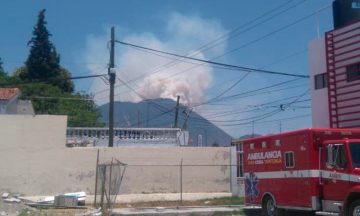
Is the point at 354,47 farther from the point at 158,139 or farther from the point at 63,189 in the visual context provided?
the point at 63,189

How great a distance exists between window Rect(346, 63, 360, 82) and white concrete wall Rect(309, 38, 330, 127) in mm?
1782

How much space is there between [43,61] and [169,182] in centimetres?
3700

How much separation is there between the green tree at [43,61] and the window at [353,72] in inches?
1563

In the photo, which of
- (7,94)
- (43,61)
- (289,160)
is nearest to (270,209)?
(289,160)

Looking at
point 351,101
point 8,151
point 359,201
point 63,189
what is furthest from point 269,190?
point 8,151

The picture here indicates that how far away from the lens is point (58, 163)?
944 inches

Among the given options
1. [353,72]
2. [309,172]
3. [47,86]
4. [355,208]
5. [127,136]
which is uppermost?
[47,86]

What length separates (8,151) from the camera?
23.5m

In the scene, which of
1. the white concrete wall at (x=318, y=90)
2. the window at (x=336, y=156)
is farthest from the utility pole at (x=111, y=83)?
Answer: the window at (x=336, y=156)

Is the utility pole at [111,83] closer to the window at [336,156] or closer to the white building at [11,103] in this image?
the white building at [11,103]

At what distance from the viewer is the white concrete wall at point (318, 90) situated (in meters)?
24.6

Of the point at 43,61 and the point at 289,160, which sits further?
the point at 43,61

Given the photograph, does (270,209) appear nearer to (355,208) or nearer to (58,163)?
(355,208)

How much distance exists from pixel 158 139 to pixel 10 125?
31.9 feet
